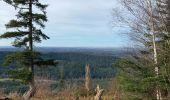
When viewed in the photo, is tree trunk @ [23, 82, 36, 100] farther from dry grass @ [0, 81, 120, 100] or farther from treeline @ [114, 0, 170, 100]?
treeline @ [114, 0, 170, 100]

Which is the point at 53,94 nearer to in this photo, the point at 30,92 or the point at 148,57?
the point at 30,92

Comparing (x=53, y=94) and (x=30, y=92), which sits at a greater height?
(x=30, y=92)

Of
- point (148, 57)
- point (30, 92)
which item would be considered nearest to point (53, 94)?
point (30, 92)

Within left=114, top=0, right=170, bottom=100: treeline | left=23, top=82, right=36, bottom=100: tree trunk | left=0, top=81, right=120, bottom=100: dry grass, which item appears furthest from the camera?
left=23, top=82, right=36, bottom=100: tree trunk

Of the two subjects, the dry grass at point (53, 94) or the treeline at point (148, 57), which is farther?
the dry grass at point (53, 94)

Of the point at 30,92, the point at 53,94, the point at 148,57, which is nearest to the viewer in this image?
the point at 148,57

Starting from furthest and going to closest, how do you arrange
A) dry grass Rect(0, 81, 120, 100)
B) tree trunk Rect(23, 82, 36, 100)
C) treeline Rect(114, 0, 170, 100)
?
1. tree trunk Rect(23, 82, 36, 100)
2. dry grass Rect(0, 81, 120, 100)
3. treeline Rect(114, 0, 170, 100)

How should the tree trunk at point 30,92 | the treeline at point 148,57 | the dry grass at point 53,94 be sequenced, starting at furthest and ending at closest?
the tree trunk at point 30,92, the dry grass at point 53,94, the treeline at point 148,57

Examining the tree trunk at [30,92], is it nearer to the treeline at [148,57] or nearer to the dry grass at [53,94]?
the dry grass at [53,94]

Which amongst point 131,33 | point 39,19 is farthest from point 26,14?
point 131,33

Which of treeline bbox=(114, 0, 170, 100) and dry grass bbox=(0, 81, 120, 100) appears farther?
dry grass bbox=(0, 81, 120, 100)

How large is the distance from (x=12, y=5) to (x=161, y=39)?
1144cm

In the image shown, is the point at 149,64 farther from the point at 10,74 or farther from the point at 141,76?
the point at 10,74

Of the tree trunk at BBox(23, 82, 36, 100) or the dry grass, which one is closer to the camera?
the dry grass
